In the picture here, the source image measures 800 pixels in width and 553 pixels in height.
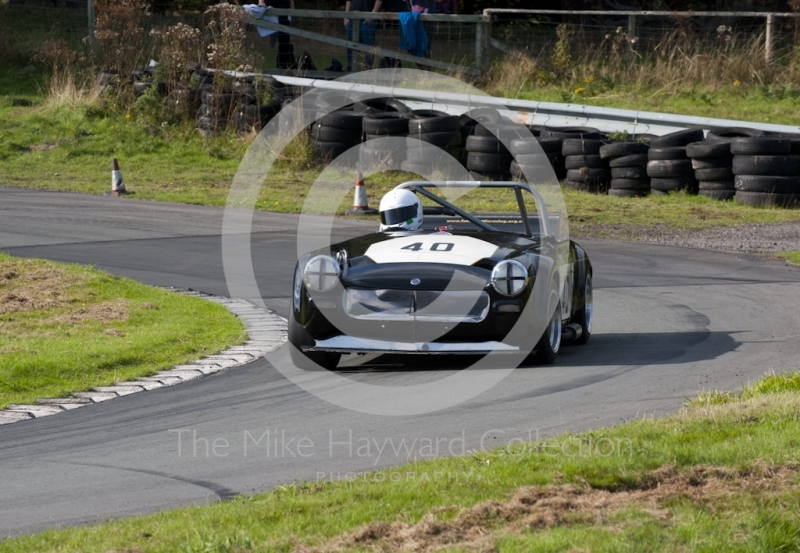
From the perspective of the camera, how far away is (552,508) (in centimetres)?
439

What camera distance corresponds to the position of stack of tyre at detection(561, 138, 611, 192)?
60.5 ft

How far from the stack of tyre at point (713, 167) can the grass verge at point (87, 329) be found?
922 cm

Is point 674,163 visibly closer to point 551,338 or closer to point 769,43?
point 769,43

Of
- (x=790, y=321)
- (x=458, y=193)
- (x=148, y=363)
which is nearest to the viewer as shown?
(x=148, y=363)

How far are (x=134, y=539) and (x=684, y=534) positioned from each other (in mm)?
1893

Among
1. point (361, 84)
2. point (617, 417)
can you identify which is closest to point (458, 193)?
point (361, 84)

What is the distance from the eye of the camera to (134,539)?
4223 mm

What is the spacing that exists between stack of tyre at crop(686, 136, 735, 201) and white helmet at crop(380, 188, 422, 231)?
30.9ft

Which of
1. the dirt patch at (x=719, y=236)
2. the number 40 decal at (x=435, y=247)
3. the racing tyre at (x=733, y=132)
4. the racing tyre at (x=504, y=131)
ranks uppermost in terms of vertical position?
the number 40 decal at (x=435, y=247)

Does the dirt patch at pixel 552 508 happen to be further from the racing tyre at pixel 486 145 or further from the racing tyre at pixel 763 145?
the racing tyre at pixel 486 145

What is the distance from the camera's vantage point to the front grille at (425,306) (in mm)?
7594

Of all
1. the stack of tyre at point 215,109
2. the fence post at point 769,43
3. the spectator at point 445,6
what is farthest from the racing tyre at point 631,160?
the spectator at point 445,6

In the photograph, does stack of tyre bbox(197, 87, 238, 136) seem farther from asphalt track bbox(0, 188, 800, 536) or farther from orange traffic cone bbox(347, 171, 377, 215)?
asphalt track bbox(0, 188, 800, 536)

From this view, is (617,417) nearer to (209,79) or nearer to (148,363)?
(148,363)
